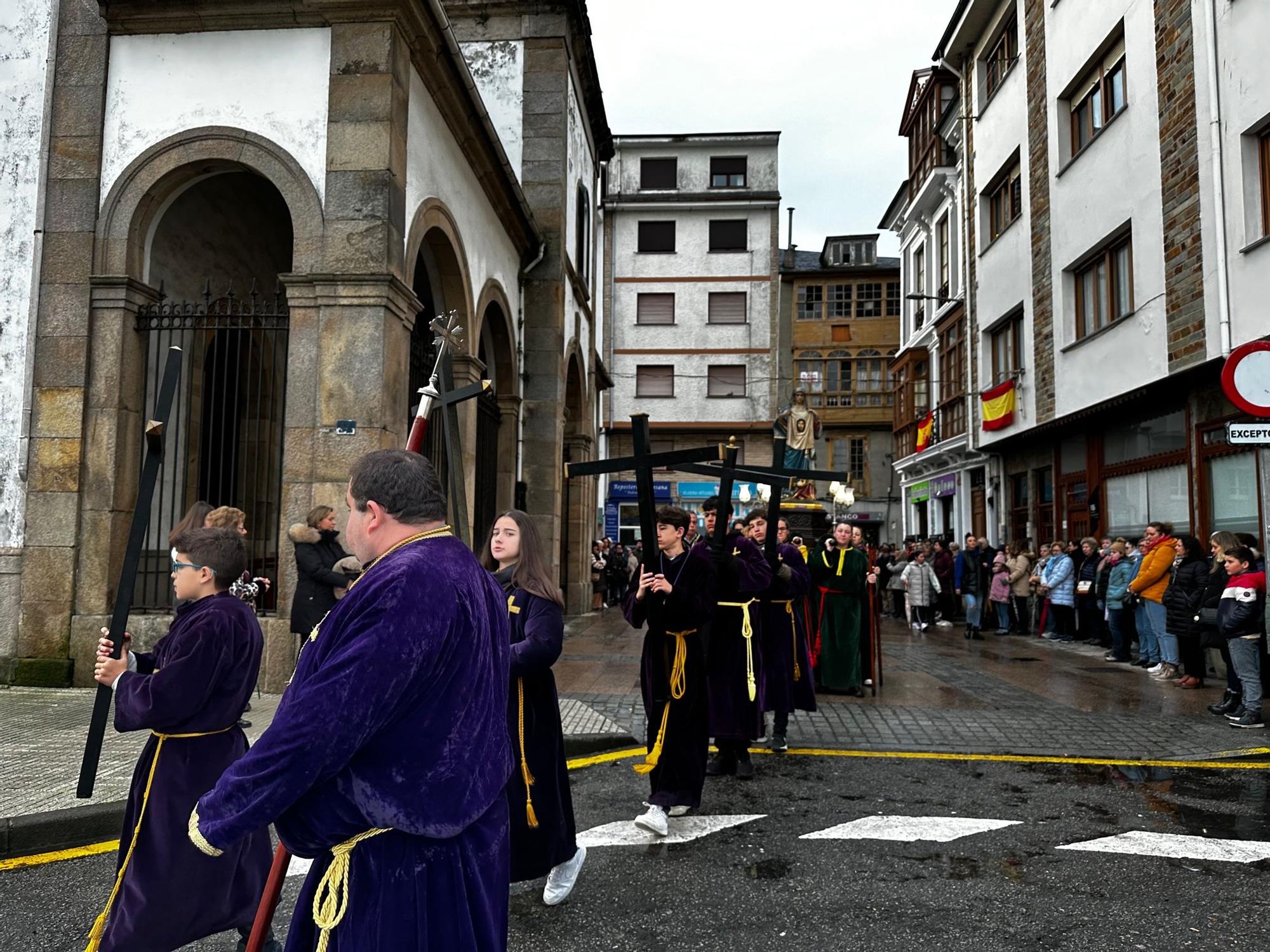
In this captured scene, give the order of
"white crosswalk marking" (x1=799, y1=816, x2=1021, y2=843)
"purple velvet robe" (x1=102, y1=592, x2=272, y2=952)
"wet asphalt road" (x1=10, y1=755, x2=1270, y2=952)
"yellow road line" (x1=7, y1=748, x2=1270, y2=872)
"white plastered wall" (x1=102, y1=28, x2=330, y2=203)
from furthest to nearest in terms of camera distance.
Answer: "white plastered wall" (x1=102, y1=28, x2=330, y2=203), "yellow road line" (x1=7, y1=748, x2=1270, y2=872), "white crosswalk marking" (x1=799, y1=816, x2=1021, y2=843), "wet asphalt road" (x1=10, y1=755, x2=1270, y2=952), "purple velvet robe" (x1=102, y1=592, x2=272, y2=952)

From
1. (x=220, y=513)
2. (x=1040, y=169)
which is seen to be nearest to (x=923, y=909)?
(x=220, y=513)

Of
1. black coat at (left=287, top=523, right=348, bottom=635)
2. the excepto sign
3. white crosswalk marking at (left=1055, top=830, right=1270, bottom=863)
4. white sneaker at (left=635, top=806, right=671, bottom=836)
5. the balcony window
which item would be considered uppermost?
the balcony window

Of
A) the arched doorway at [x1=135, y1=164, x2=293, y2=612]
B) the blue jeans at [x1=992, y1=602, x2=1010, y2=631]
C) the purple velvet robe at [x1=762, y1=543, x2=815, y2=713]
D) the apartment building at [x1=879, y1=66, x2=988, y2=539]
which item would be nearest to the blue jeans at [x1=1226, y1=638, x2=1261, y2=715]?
the purple velvet robe at [x1=762, y1=543, x2=815, y2=713]

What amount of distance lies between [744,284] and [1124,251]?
74.5 ft

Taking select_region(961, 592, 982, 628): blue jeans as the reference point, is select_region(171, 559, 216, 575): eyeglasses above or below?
above

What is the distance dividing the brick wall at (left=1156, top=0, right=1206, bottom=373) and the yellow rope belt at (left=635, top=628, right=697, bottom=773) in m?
10.2

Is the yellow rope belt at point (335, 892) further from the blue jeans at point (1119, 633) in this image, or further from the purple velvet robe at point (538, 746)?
the blue jeans at point (1119, 633)

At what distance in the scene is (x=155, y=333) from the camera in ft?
33.6

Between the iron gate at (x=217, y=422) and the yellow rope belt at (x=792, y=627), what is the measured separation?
477 cm

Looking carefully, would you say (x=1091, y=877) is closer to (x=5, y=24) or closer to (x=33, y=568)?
(x=33, y=568)

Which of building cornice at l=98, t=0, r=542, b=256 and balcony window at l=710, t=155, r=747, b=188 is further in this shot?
balcony window at l=710, t=155, r=747, b=188

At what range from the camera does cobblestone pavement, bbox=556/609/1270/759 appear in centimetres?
749

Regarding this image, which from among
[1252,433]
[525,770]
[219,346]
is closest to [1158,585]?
[1252,433]

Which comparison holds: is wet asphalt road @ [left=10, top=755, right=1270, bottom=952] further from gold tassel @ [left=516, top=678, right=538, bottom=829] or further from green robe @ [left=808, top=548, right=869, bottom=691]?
green robe @ [left=808, top=548, right=869, bottom=691]
